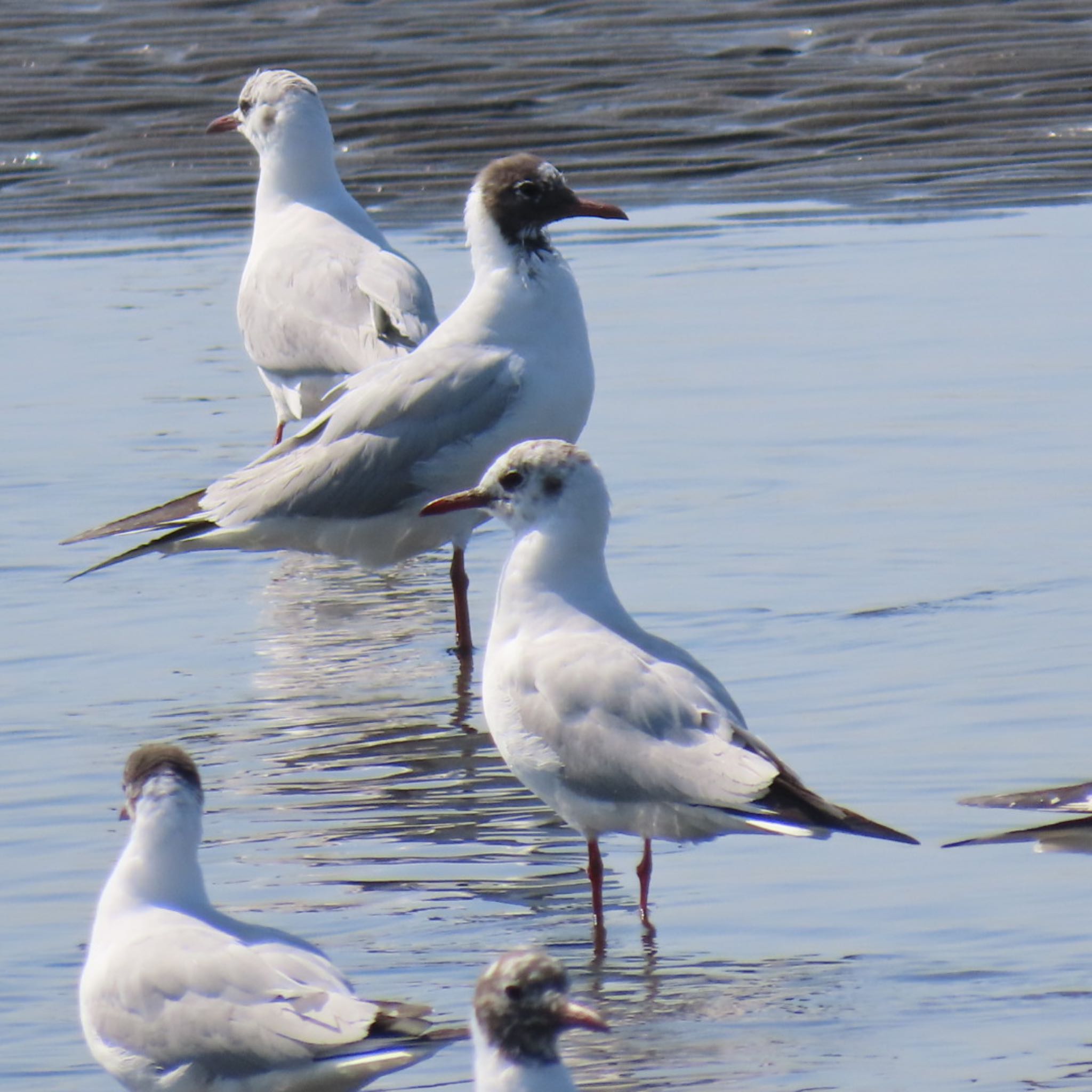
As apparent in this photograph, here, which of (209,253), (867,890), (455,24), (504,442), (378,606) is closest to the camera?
(867,890)

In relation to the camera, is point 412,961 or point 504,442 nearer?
point 412,961

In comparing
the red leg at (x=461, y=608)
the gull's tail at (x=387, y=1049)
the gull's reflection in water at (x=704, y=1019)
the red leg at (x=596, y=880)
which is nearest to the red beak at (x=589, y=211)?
the red leg at (x=461, y=608)

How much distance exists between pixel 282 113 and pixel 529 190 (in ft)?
9.25

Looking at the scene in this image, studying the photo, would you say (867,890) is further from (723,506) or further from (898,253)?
(898,253)

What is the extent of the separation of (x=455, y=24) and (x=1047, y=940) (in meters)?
14.5

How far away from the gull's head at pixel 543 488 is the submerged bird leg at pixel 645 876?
0.77m

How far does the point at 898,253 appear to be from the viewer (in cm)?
1373

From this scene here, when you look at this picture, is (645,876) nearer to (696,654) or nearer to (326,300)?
(696,654)

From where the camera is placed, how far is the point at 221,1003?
4.80 metres

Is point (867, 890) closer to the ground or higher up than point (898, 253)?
closer to the ground

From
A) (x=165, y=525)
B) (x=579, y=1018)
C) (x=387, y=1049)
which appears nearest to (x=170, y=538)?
(x=165, y=525)

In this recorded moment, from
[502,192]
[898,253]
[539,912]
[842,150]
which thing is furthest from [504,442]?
[842,150]

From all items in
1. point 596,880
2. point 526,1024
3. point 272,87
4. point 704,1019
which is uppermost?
point 272,87

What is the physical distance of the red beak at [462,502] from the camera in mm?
6445
